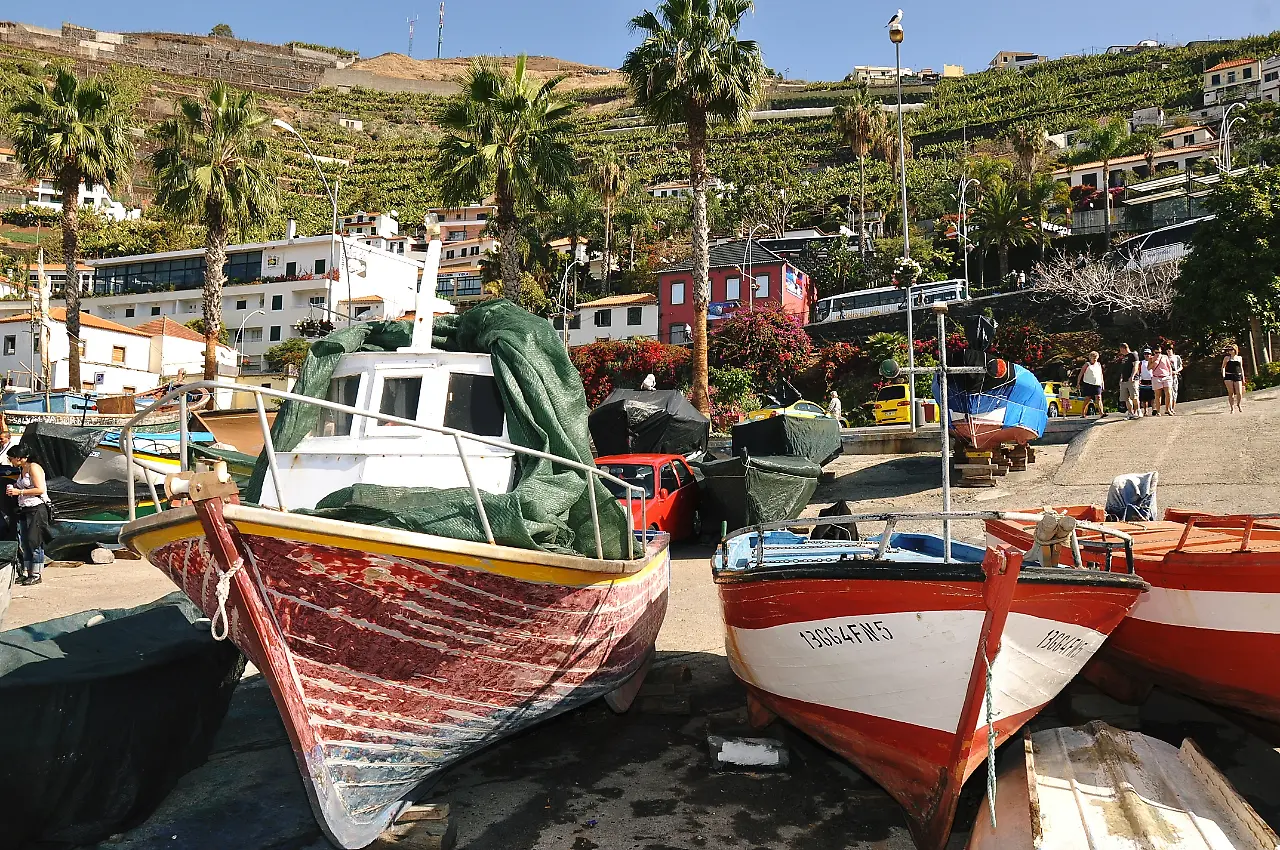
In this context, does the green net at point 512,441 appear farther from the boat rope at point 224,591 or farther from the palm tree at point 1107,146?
the palm tree at point 1107,146

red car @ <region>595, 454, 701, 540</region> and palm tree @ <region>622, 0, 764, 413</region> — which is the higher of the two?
palm tree @ <region>622, 0, 764, 413</region>

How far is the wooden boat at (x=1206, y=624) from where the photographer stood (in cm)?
600

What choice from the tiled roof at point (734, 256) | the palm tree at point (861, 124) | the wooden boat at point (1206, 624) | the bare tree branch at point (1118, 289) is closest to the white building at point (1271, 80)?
the palm tree at point (861, 124)

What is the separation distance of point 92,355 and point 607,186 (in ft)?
95.4

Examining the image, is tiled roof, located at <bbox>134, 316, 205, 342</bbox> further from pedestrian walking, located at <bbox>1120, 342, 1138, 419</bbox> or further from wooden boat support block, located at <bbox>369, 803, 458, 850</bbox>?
wooden boat support block, located at <bbox>369, 803, 458, 850</bbox>

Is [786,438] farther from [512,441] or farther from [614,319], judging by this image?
[614,319]

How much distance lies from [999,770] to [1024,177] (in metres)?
58.9

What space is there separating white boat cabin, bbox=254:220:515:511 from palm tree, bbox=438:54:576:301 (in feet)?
52.5

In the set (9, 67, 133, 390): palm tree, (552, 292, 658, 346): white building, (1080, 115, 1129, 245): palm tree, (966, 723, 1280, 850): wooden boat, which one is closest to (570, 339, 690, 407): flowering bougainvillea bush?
(552, 292, 658, 346): white building

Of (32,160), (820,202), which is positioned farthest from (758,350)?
(820,202)

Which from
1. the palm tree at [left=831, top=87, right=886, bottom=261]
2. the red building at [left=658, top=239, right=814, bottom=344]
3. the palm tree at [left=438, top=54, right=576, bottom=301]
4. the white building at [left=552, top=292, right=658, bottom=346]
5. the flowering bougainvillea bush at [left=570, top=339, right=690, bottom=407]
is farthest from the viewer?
the palm tree at [left=831, top=87, right=886, bottom=261]

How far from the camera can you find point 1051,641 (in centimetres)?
541

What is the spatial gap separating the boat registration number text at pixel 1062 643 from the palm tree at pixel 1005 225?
145 ft

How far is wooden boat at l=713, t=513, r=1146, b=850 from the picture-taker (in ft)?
16.8
